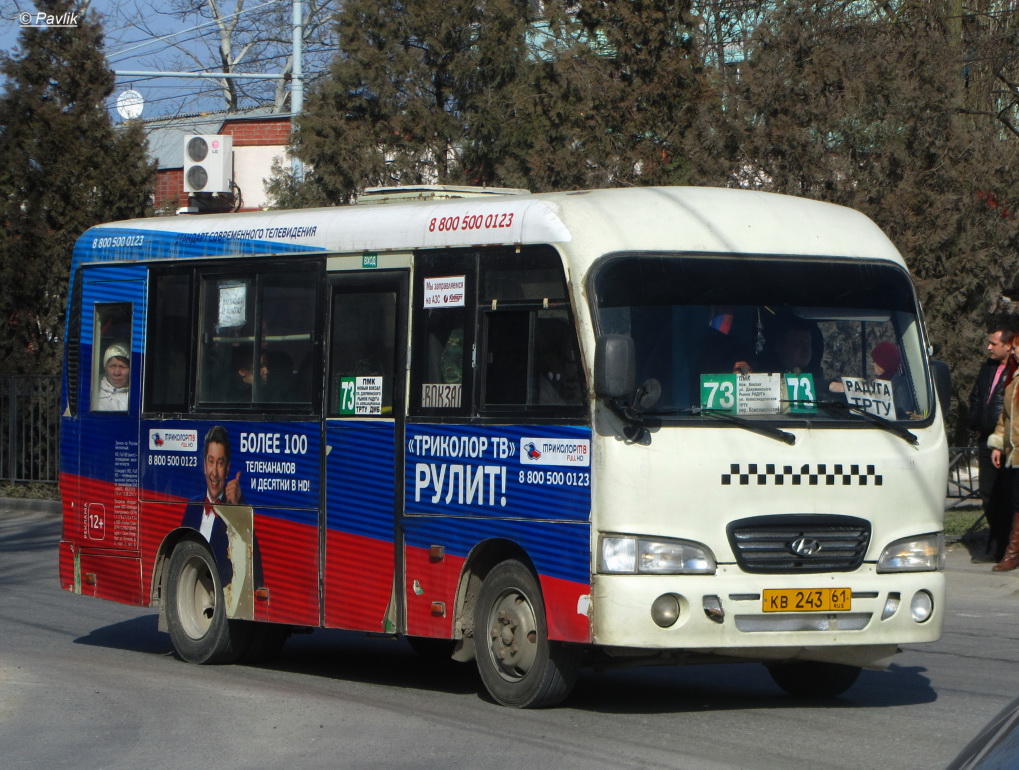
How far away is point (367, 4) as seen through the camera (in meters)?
22.9

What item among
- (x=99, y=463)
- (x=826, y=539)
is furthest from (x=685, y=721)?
(x=99, y=463)

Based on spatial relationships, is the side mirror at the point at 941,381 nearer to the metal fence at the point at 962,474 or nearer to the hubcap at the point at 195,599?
the hubcap at the point at 195,599

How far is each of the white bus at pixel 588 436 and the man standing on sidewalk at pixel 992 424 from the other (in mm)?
6618

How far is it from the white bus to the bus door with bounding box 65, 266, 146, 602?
1100 mm

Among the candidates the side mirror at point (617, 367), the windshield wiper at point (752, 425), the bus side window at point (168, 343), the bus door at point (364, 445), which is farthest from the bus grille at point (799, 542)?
the bus side window at point (168, 343)

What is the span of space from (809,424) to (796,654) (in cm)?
118

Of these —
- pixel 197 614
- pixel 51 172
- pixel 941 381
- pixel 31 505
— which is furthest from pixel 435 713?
pixel 51 172

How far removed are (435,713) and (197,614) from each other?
3047 millimetres

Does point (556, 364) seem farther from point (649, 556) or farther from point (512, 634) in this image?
point (512, 634)

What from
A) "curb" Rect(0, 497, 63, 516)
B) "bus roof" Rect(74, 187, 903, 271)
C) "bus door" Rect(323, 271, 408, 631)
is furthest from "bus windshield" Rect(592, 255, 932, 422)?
"curb" Rect(0, 497, 63, 516)

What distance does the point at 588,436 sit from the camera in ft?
27.0

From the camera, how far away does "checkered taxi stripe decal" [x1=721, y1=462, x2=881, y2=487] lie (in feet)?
27.1

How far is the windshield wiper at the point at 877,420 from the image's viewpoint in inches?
338

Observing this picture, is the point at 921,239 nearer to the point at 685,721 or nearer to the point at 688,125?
the point at 688,125
